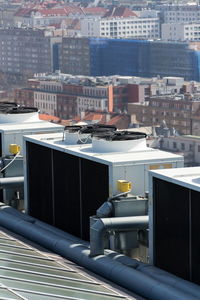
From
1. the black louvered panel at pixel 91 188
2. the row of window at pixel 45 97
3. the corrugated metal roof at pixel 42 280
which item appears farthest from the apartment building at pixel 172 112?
the corrugated metal roof at pixel 42 280

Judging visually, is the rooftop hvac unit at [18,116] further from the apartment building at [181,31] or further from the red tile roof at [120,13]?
the red tile roof at [120,13]

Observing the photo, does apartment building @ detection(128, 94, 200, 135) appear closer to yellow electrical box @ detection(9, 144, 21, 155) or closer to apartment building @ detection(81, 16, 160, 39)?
apartment building @ detection(81, 16, 160, 39)

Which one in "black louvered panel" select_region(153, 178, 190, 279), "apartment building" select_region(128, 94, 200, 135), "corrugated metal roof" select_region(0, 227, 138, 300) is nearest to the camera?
"corrugated metal roof" select_region(0, 227, 138, 300)

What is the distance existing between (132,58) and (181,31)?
80.7 feet

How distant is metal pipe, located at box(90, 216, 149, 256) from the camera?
1323 centimetres

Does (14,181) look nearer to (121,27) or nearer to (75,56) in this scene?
(75,56)

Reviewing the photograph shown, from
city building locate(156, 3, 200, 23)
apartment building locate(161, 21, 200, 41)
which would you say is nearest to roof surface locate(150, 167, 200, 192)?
apartment building locate(161, 21, 200, 41)

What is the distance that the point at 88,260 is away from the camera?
13266 mm

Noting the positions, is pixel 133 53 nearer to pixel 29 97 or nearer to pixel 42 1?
pixel 29 97

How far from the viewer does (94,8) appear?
191500 mm

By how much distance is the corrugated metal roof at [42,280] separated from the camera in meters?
11.5

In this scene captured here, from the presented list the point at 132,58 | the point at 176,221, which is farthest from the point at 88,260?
the point at 132,58

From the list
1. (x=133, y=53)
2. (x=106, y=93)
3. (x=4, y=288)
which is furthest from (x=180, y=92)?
(x=4, y=288)

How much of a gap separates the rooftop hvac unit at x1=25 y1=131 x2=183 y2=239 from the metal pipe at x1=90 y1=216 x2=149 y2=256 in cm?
48
